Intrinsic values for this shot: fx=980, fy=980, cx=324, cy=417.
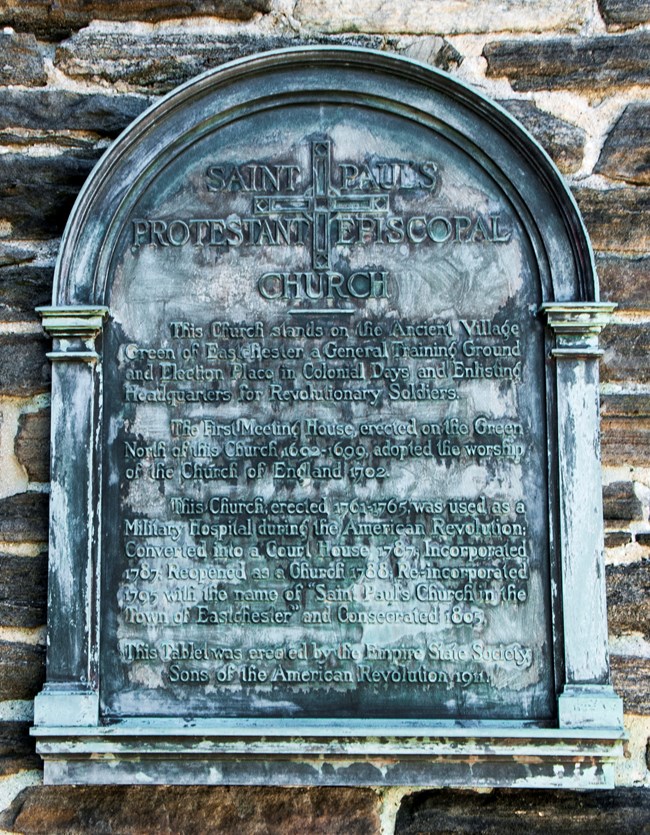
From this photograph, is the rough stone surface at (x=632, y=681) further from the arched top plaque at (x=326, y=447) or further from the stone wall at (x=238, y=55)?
the arched top plaque at (x=326, y=447)

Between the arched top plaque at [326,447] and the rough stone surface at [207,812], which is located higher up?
the arched top plaque at [326,447]

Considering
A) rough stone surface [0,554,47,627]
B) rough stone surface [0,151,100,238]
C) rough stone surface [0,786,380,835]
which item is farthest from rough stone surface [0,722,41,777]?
rough stone surface [0,151,100,238]

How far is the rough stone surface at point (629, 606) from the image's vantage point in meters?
3.13

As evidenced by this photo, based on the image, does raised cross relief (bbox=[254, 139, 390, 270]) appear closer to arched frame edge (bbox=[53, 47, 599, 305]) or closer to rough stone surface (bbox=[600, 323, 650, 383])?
arched frame edge (bbox=[53, 47, 599, 305])

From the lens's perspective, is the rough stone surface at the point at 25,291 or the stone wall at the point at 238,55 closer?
the stone wall at the point at 238,55

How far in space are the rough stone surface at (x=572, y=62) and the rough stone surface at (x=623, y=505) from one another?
4.48 feet

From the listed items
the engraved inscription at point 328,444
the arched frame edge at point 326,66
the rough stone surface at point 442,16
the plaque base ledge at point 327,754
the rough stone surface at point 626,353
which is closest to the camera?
the plaque base ledge at point 327,754

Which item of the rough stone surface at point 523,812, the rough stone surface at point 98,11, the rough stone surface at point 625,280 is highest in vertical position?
the rough stone surface at point 98,11

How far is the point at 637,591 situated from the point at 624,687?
304mm

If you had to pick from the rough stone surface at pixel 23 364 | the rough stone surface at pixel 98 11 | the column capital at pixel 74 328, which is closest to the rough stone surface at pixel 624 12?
the rough stone surface at pixel 98 11

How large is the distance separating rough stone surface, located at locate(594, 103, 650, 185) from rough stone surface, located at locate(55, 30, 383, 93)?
2.83ft

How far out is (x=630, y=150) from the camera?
10.8 feet

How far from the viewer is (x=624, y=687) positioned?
3.10 metres

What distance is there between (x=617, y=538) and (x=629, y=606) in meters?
0.22
